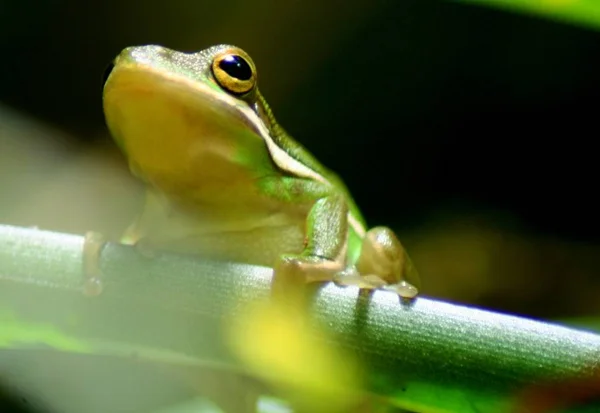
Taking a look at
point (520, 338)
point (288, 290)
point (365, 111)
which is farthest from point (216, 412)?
point (365, 111)

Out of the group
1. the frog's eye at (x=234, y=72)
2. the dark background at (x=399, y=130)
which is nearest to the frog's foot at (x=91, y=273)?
the frog's eye at (x=234, y=72)

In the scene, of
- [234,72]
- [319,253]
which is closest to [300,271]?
[319,253]

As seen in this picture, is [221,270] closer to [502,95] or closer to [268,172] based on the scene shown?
[268,172]

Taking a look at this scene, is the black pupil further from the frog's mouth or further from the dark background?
the dark background

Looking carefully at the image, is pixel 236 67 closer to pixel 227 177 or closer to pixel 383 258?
pixel 227 177

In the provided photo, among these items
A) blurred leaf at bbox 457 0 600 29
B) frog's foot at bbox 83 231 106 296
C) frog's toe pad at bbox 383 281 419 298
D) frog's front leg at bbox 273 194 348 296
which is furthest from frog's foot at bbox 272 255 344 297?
blurred leaf at bbox 457 0 600 29

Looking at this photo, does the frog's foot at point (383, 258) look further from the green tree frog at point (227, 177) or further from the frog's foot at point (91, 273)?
the frog's foot at point (91, 273)
